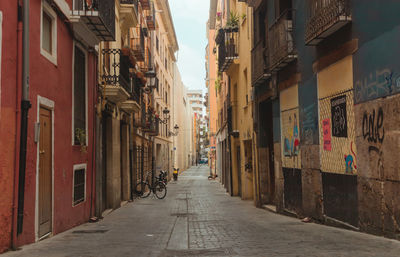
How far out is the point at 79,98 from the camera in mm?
11281

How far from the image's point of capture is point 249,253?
6.68 meters

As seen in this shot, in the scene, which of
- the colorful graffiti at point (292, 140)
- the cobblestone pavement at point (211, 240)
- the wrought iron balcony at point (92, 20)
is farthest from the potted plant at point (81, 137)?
the colorful graffiti at point (292, 140)

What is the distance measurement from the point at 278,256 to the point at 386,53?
367 cm

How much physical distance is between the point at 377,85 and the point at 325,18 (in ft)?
7.35

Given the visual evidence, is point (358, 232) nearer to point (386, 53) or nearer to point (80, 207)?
point (386, 53)

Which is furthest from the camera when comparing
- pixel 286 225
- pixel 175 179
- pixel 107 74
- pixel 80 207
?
pixel 175 179

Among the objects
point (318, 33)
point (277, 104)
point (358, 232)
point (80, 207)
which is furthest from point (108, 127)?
point (358, 232)

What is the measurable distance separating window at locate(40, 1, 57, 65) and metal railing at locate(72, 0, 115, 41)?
1074 mm

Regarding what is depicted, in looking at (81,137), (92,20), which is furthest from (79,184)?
(92,20)

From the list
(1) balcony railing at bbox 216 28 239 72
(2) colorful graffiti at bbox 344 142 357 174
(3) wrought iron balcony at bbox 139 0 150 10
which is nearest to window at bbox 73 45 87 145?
(2) colorful graffiti at bbox 344 142 357 174

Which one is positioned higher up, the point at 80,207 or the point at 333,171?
the point at 333,171

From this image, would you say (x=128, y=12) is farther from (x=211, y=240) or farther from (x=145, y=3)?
(x=211, y=240)

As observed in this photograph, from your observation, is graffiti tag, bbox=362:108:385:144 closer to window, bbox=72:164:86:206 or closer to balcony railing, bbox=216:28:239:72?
window, bbox=72:164:86:206

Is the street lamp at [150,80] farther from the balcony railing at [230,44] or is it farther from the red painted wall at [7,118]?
the red painted wall at [7,118]
